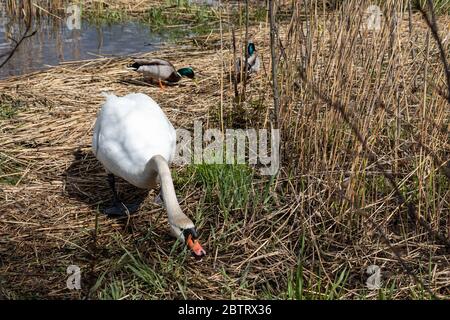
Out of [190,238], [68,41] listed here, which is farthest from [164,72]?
[190,238]

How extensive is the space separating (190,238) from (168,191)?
0.32 m

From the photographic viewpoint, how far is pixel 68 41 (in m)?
8.17

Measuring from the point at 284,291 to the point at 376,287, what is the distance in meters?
0.45

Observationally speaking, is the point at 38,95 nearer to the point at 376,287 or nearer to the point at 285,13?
the point at 376,287

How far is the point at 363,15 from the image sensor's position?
355 cm

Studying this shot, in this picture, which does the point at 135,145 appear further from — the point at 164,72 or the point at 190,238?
the point at 164,72

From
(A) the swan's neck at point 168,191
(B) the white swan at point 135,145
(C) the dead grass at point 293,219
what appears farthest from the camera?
(B) the white swan at point 135,145

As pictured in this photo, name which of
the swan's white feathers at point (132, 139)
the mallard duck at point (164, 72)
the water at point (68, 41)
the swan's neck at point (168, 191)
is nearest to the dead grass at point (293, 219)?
the swan's neck at point (168, 191)

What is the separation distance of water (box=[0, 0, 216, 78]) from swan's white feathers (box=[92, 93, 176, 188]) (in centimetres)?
318

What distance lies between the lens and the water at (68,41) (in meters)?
7.32

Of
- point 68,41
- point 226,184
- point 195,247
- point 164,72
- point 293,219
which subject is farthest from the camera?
point 68,41

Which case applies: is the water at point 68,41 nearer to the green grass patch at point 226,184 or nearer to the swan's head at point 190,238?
the green grass patch at point 226,184

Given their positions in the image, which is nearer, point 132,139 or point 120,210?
point 132,139
